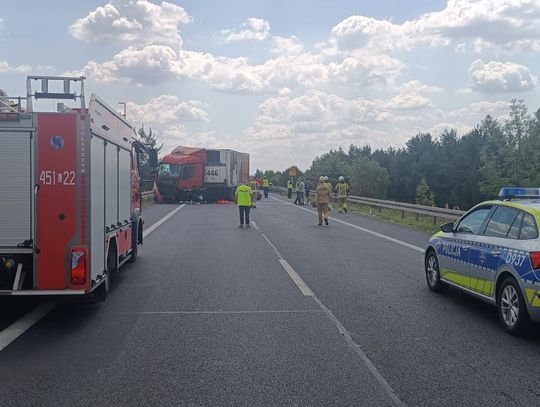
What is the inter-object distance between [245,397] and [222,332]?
2280mm

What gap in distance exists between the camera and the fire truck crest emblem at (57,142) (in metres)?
7.60

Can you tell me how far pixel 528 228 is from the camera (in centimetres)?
775

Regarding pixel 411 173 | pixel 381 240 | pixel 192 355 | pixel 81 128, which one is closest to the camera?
pixel 192 355

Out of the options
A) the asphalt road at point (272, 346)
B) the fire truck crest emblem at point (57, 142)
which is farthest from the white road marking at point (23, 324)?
the fire truck crest emblem at point (57, 142)

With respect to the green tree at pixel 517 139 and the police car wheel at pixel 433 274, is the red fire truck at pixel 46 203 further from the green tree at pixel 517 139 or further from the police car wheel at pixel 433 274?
the green tree at pixel 517 139

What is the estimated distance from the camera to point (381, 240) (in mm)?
19234

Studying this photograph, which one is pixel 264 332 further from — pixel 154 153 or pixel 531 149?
pixel 531 149

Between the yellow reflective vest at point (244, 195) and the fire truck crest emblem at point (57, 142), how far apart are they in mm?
15526

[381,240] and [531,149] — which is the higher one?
[531,149]

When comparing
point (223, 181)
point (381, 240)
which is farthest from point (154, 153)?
point (223, 181)

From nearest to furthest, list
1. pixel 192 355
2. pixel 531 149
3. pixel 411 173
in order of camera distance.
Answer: pixel 192 355 → pixel 531 149 → pixel 411 173

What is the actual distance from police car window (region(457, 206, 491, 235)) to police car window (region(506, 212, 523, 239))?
81 centimetres

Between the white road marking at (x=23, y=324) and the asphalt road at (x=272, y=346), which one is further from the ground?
the asphalt road at (x=272, y=346)

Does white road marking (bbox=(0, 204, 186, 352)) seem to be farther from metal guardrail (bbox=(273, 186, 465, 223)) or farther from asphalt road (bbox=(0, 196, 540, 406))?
metal guardrail (bbox=(273, 186, 465, 223))
